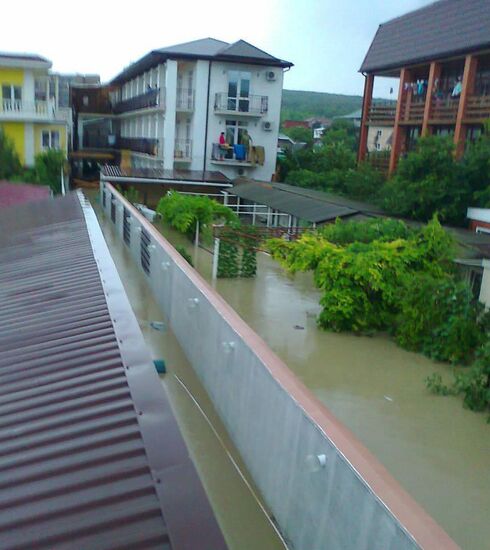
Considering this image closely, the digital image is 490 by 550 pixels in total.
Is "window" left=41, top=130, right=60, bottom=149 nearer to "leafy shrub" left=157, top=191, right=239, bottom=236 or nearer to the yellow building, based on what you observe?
the yellow building

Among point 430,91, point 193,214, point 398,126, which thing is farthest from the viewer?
point 398,126

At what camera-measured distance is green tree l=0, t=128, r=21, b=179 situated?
2555 cm

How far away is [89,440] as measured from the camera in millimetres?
3109

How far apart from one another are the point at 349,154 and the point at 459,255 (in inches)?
750

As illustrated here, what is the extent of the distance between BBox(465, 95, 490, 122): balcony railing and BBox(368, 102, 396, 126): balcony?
526 centimetres

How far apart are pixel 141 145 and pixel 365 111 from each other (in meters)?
12.3

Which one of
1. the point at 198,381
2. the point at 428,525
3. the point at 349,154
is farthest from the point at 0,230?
the point at 349,154

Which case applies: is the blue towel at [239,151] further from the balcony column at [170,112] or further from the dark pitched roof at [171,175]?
the balcony column at [170,112]

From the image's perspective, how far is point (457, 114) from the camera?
20.5 meters

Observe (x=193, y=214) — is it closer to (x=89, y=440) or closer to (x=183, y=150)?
(x=183, y=150)

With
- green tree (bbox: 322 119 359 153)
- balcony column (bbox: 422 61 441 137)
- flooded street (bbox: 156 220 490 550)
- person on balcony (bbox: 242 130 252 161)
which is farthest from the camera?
green tree (bbox: 322 119 359 153)

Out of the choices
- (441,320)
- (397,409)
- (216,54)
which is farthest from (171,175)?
(397,409)

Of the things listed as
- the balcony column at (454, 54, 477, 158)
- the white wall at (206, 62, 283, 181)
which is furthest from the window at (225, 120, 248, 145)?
the balcony column at (454, 54, 477, 158)

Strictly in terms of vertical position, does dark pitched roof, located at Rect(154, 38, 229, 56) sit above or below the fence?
above
